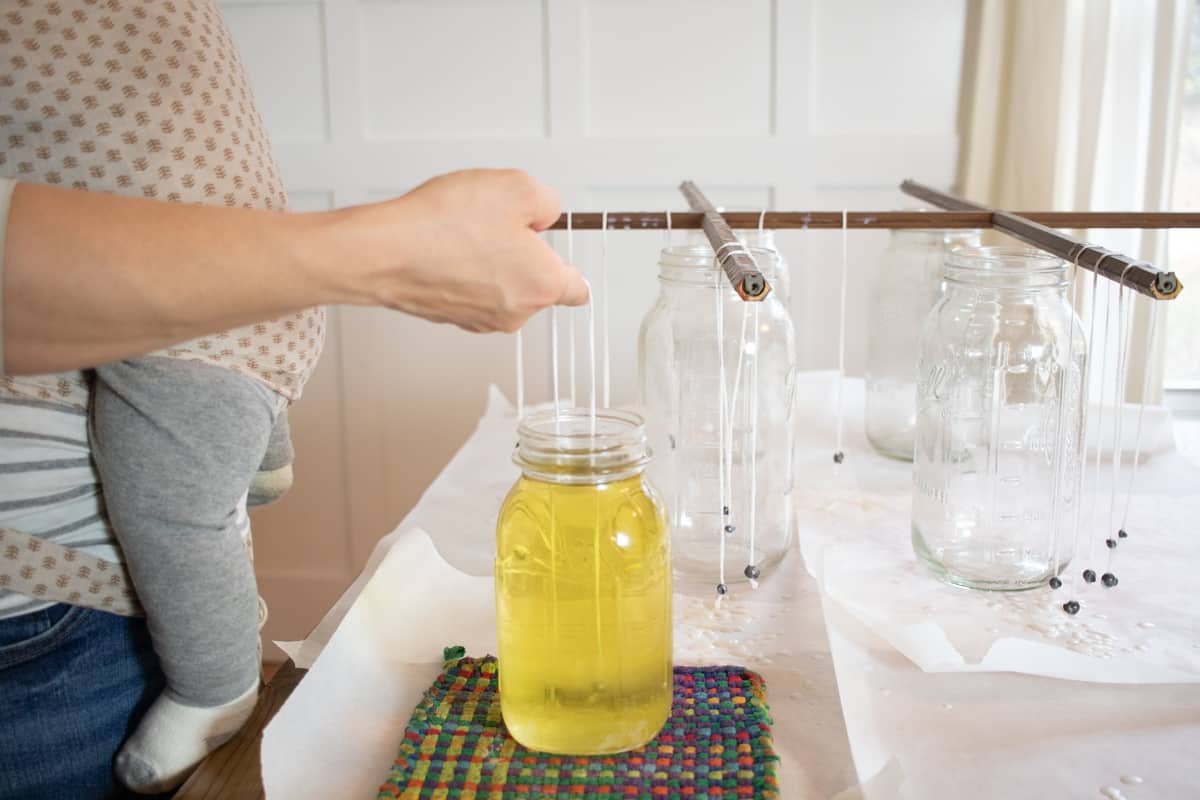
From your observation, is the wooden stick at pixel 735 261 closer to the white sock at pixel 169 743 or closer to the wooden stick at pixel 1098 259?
the wooden stick at pixel 1098 259

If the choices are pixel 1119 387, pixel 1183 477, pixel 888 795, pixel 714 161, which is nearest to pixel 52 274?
pixel 888 795

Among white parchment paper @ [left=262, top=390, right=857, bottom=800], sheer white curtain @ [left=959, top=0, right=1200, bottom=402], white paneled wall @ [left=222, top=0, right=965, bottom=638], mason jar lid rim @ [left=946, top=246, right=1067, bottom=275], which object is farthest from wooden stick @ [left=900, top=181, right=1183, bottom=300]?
white paneled wall @ [left=222, top=0, right=965, bottom=638]

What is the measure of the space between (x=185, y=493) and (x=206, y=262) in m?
0.26

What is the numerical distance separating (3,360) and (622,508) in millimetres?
345

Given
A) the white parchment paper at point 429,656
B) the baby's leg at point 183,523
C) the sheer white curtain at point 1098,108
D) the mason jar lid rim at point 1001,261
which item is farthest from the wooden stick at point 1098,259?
the sheer white curtain at point 1098,108

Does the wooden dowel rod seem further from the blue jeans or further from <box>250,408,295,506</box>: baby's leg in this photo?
the blue jeans

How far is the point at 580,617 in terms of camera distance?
0.64 metres

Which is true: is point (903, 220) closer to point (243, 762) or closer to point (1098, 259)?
point (1098, 259)

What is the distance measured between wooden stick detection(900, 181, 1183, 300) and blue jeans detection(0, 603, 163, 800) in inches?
30.4

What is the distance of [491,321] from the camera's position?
68 cm

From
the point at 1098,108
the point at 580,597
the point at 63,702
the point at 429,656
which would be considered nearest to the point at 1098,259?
the point at 580,597

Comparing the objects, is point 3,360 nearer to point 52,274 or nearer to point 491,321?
point 52,274

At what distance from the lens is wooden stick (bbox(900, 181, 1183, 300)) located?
733 millimetres

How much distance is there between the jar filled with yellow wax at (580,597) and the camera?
645 mm
